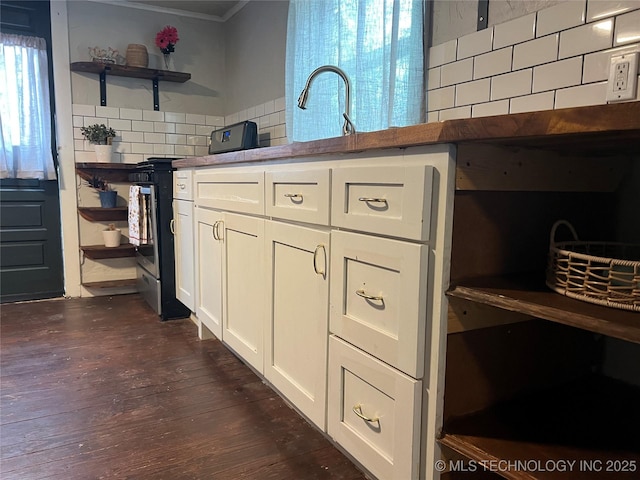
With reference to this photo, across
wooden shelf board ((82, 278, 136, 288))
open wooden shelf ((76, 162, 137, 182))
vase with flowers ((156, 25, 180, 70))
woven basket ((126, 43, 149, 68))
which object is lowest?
wooden shelf board ((82, 278, 136, 288))

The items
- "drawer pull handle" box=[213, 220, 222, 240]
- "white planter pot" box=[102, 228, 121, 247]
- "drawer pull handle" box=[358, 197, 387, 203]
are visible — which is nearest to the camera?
"drawer pull handle" box=[358, 197, 387, 203]

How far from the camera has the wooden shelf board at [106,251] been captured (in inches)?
134

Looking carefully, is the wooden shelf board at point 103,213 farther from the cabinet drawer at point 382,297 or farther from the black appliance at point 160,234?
the cabinet drawer at point 382,297

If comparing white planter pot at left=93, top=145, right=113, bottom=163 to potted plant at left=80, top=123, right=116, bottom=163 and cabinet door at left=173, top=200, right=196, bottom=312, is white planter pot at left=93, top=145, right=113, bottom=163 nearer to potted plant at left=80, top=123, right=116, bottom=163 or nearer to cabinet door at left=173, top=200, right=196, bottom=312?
potted plant at left=80, top=123, right=116, bottom=163

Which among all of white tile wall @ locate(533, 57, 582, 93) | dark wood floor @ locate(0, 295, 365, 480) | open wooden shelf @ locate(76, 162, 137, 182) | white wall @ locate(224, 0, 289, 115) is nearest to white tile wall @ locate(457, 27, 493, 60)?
white tile wall @ locate(533, 57, 582, 93)

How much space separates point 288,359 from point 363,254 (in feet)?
1.95

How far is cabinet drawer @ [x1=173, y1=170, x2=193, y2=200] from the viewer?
2516 millimetres

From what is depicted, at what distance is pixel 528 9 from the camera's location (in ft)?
4.89

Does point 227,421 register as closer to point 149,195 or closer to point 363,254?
point 363,254

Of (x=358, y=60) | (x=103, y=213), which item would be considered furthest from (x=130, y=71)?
(x=358, y=60)

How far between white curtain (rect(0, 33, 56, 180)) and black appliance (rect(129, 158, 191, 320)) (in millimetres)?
803

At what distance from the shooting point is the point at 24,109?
10.2 feet

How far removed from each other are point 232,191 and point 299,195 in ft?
1.99

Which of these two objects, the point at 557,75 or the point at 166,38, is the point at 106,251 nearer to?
the point at 166,38
